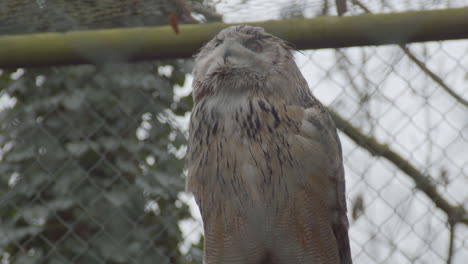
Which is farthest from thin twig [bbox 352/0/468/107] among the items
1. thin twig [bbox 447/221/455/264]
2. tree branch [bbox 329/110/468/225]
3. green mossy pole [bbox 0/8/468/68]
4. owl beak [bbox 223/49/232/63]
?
owl beak [bbox 223/49/232/63]

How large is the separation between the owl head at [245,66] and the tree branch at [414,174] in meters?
0.24

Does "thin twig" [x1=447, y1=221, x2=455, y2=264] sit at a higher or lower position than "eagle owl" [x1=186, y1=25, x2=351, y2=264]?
lower

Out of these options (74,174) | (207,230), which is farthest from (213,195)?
(74,174)

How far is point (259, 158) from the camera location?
64.9 inches

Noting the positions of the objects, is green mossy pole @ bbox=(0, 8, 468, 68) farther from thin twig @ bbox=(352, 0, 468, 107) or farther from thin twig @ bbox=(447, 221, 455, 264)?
thin twig @ bbox=(447, 221, 455, 264)

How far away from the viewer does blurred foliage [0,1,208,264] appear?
2240mm

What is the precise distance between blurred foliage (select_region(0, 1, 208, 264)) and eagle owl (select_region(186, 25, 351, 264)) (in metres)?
0.55

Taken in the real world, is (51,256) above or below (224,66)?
below

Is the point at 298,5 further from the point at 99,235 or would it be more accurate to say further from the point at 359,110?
the point at 99,235

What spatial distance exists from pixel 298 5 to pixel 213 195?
0.72 metres

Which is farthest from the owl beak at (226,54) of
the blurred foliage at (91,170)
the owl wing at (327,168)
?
the blurred foliage at (91,170)

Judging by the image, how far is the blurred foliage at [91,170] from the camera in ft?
7.35

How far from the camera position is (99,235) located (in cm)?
222

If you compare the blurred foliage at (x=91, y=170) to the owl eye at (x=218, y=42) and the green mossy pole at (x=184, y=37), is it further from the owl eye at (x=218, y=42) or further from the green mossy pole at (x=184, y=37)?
the owl eye at (x=218, y=42)
